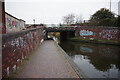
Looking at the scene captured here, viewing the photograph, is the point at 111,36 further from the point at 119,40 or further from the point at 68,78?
the point at 68,78

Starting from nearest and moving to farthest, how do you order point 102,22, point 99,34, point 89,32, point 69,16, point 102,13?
point 99,34 → point 89,32 → point 102,22 → point 102,13 → point 69,16

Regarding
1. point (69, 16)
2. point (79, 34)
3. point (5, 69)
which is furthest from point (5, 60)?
point (69, 16)

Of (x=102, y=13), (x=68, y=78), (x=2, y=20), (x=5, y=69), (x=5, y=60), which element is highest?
(x=102, y=13)

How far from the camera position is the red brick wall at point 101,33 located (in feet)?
91.0

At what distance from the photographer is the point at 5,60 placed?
534 cm

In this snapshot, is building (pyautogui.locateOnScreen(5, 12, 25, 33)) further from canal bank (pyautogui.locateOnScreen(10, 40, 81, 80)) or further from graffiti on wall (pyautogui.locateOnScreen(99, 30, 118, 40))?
graffiti on wall (pyautogui.locateOnScreen(99, 30, 118, 40))

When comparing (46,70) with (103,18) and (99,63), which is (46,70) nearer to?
(99,63)

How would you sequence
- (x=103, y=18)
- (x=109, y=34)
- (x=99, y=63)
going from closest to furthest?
(x=99, y=63) < (x=109, y=34) < (x=103, y=18)

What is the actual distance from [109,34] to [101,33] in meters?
2.40

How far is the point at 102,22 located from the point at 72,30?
27.3 ft

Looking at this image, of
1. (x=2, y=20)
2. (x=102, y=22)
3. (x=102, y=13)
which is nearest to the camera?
(x=2, y=20)

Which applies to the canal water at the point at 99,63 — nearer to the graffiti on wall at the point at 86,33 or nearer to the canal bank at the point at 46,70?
the canal bank at the point at 46,70

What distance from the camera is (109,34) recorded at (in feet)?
96.0

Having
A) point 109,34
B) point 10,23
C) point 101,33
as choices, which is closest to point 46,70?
point 10,23
